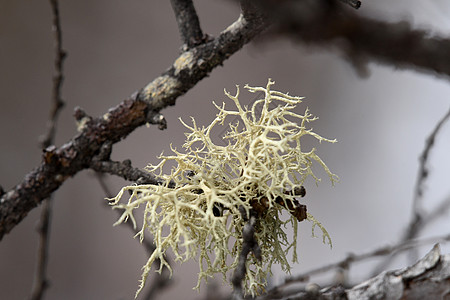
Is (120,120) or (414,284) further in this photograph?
(120,120)

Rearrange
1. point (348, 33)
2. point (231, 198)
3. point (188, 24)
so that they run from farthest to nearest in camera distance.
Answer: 1. point (188, 24)
2. point (231, 198)
3. point (348, 33)

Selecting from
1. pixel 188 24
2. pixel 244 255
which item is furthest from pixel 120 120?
pixel 244 255

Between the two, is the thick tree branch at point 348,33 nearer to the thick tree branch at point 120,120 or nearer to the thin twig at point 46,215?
the thick tree branch at point 120,120

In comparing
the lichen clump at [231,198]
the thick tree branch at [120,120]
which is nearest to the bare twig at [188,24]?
the thick tree branch at [120,120]

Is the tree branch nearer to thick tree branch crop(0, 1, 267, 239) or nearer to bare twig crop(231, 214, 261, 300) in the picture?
bare twig crop(231, 214, 261, 300)

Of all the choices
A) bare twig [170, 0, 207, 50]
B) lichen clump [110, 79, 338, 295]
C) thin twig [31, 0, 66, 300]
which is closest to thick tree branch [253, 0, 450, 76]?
lichen clump [110, 79, 338, 295]

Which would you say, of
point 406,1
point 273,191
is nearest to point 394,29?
point 273,191

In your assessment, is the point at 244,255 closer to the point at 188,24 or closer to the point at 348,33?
the point at 348,33
